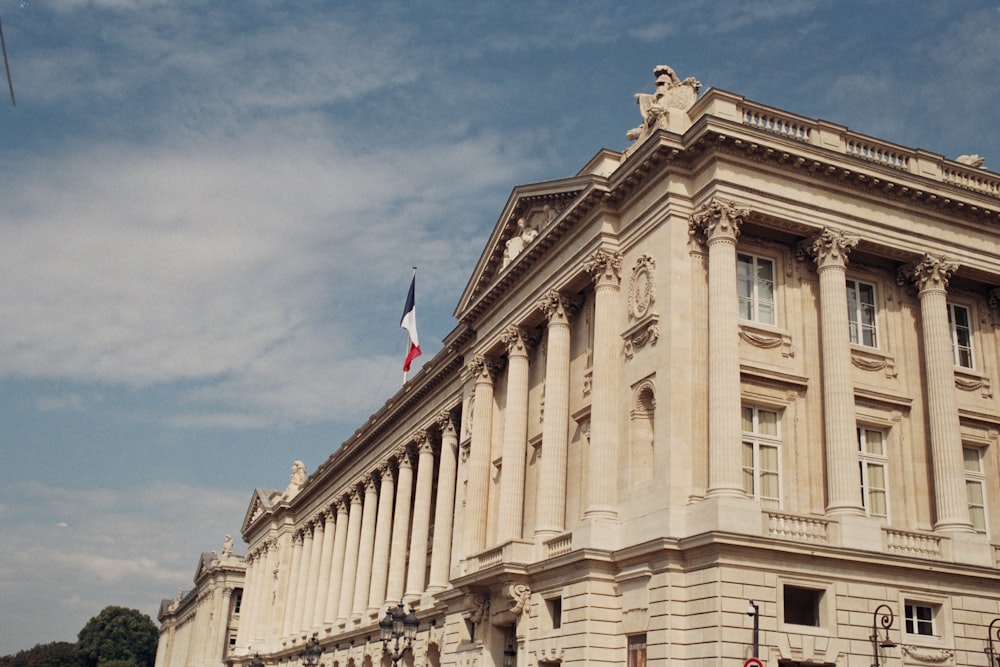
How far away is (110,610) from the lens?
18662 cm

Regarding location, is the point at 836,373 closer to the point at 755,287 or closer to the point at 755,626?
the point at 755,287

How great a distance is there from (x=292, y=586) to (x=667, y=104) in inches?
2292

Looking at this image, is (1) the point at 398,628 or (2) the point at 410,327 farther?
(2) the point at 410,327

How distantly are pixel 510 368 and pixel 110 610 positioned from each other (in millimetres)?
170280

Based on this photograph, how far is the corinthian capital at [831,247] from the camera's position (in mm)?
29688

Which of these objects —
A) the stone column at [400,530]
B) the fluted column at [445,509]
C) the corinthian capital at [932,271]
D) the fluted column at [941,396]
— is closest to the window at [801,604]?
the fluted column at [941,396]

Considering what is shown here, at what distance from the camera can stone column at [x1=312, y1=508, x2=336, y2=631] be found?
69000 millimetres

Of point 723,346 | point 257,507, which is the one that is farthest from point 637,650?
point 257,507

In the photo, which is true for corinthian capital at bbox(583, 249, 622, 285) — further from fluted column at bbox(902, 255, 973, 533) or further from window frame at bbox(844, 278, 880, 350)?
fluted column at bbox(902, 255, 973, 533)

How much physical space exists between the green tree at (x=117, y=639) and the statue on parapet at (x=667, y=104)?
6588 inches

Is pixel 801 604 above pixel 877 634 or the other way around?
above

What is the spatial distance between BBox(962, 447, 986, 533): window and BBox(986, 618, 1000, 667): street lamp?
326cm

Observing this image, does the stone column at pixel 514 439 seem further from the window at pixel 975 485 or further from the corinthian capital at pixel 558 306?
the window at pixel 975 485

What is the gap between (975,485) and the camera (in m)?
30.8
